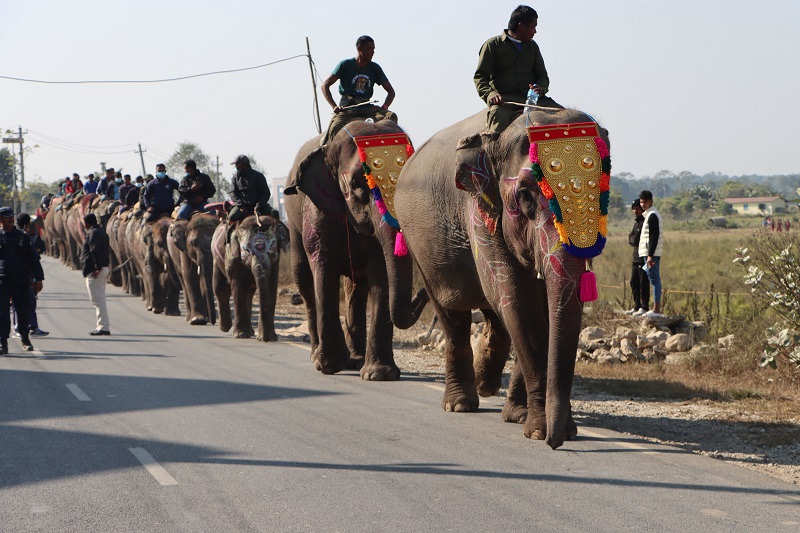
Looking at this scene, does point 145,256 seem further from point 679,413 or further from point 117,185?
point 679,413

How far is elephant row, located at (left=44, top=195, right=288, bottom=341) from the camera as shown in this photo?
17562mm

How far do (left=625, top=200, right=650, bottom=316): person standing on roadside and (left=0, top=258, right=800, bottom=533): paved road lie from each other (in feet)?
18.6

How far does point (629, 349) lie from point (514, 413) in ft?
16.1

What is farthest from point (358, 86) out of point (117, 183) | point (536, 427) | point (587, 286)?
point (117, 183)

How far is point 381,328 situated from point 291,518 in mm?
5800

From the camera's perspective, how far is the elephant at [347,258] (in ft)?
38.7

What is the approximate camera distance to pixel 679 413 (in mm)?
10133

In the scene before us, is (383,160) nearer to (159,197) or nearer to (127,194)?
(159,197)

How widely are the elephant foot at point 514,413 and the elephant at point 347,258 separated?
212 cm

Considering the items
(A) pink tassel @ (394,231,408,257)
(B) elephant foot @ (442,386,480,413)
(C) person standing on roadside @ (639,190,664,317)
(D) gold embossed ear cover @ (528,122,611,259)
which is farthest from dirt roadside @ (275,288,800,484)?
(C) person standing on roadside @ (639,190,664,317)

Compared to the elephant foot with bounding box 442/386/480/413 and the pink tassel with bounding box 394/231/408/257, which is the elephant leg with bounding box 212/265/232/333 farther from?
the elephant foot with bounding box 442/386/480/413

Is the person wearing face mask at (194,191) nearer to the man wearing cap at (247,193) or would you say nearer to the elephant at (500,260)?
the man wearing cap at (247,193)

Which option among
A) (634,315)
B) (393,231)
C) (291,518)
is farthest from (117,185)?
(291,518)

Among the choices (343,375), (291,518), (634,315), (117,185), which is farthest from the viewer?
(117,185)
